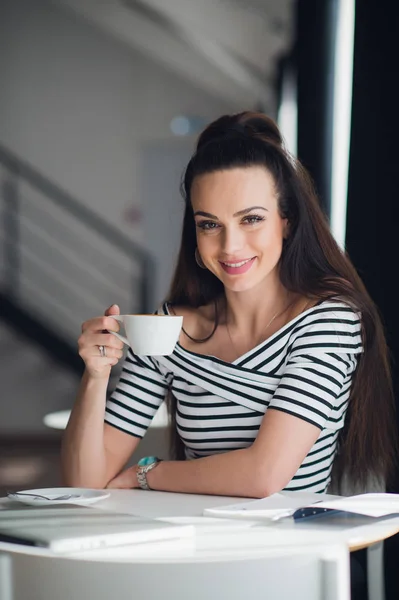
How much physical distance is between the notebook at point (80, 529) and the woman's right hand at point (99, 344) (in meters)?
0.38

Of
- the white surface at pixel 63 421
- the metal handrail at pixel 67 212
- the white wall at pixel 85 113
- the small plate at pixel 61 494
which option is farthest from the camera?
the white wall at pixel 85 113

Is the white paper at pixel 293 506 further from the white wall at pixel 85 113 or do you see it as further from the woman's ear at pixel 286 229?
the white wall at pixel 85 113

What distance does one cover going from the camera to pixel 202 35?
694 centimetres

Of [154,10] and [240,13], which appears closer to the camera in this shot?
[240,13]

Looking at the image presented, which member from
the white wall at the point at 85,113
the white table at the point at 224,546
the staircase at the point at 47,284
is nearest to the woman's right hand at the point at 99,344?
the white table at the point at 224,546

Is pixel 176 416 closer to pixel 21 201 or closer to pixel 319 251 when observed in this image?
pixel 319 251

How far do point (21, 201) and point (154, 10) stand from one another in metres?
2.15

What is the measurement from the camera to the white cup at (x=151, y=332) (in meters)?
1.41

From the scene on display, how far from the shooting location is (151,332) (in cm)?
142

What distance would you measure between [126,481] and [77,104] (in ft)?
22.4

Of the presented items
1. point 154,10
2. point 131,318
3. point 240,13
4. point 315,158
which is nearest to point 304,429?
point 131,318

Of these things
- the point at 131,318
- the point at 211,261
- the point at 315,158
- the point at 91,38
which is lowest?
the point at 131,318

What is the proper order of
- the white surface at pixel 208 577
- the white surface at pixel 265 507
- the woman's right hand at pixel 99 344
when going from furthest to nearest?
1. the woman's right hand at pixel 99 344
2. the white surface at pixel 265 507
3. the white surface at pixel 208 577

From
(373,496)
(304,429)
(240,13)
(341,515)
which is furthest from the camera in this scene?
(240,13)
